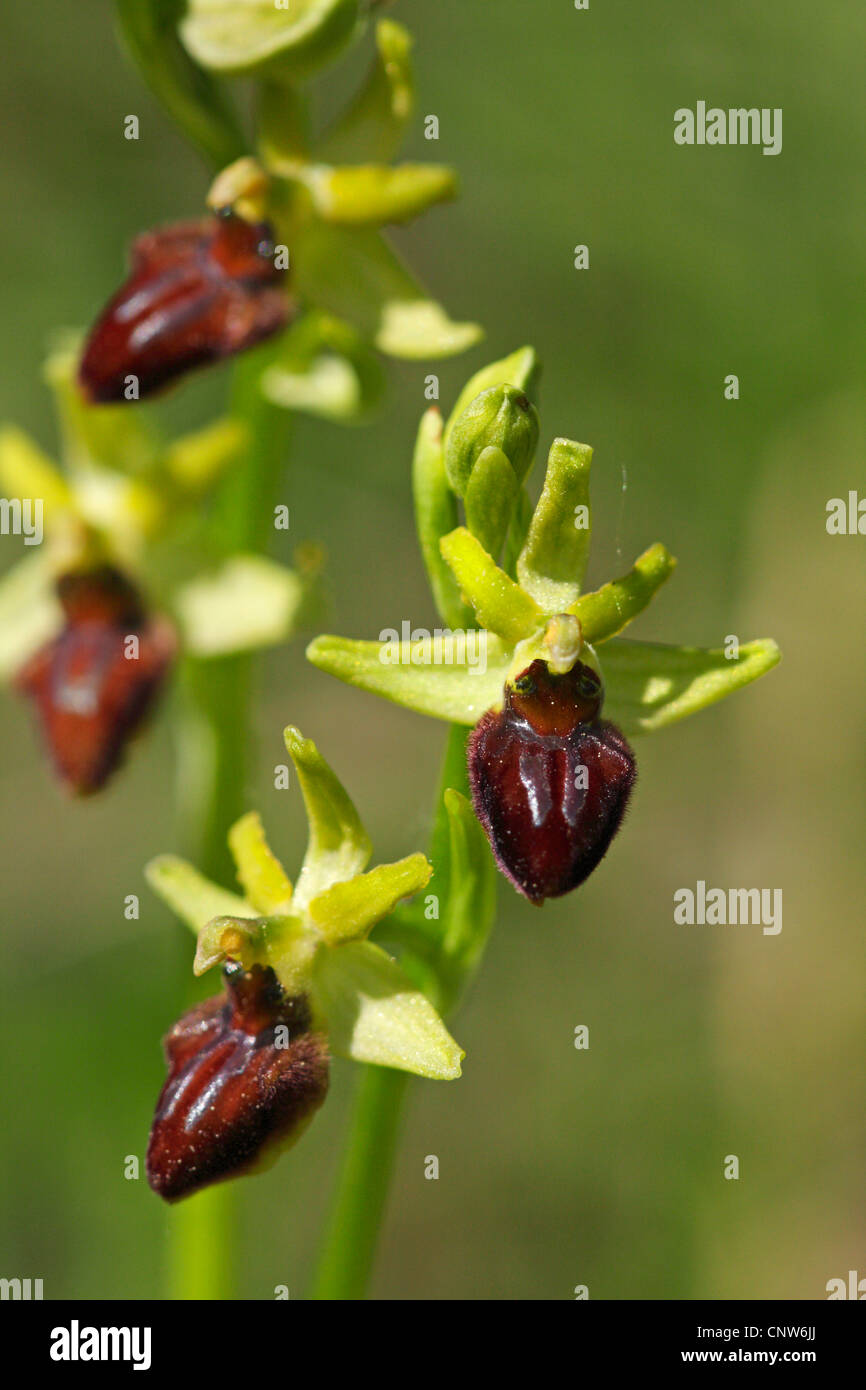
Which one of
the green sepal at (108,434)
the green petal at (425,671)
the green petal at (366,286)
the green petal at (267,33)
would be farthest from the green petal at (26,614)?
the green petal at (425,671)

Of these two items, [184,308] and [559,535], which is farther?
[184,308]

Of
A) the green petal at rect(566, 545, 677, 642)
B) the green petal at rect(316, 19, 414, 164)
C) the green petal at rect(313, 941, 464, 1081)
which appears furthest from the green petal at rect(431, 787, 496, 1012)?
the green petal at rect(316, 19, 414, 164)

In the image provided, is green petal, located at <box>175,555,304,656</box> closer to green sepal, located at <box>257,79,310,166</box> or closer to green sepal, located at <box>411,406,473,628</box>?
Answer: green sepal, located at <box>257,79,310,166</box>

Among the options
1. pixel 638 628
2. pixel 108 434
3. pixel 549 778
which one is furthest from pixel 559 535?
pixel 638 628

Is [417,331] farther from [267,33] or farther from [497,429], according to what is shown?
[497,429]

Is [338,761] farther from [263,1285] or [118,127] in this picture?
[118,127]

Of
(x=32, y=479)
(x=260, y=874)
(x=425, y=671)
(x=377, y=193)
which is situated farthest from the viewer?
(x=32, y=479)

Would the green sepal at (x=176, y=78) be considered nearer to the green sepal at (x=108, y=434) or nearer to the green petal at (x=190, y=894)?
the green sepal at (x=108, y=434)
